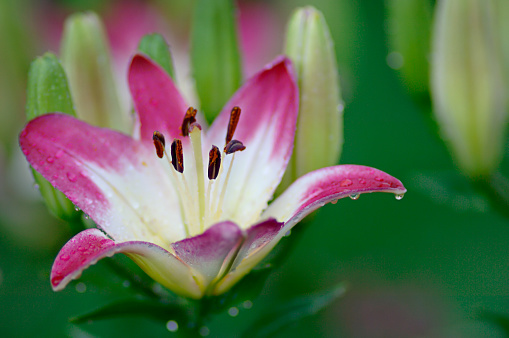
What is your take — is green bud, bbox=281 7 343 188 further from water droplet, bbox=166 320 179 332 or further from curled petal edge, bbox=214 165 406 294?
water droplet, bbox=166 320 179 332

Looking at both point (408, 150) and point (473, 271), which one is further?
point (408, 150)

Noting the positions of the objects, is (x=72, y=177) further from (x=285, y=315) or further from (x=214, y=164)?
(x=285, y=315)

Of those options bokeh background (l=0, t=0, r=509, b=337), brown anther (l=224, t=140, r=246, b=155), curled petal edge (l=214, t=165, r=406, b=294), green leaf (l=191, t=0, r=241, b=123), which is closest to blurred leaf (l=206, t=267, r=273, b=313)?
curled petal edge (l=214, t=165, r=406, b=294)

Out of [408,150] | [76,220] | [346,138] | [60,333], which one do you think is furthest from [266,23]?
[76,220]

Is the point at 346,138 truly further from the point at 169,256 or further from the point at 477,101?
the point at 169,256

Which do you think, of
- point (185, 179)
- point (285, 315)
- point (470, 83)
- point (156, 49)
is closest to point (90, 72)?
point (156, 49)

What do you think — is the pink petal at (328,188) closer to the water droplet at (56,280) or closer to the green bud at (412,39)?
the water droplet at (56,280)
